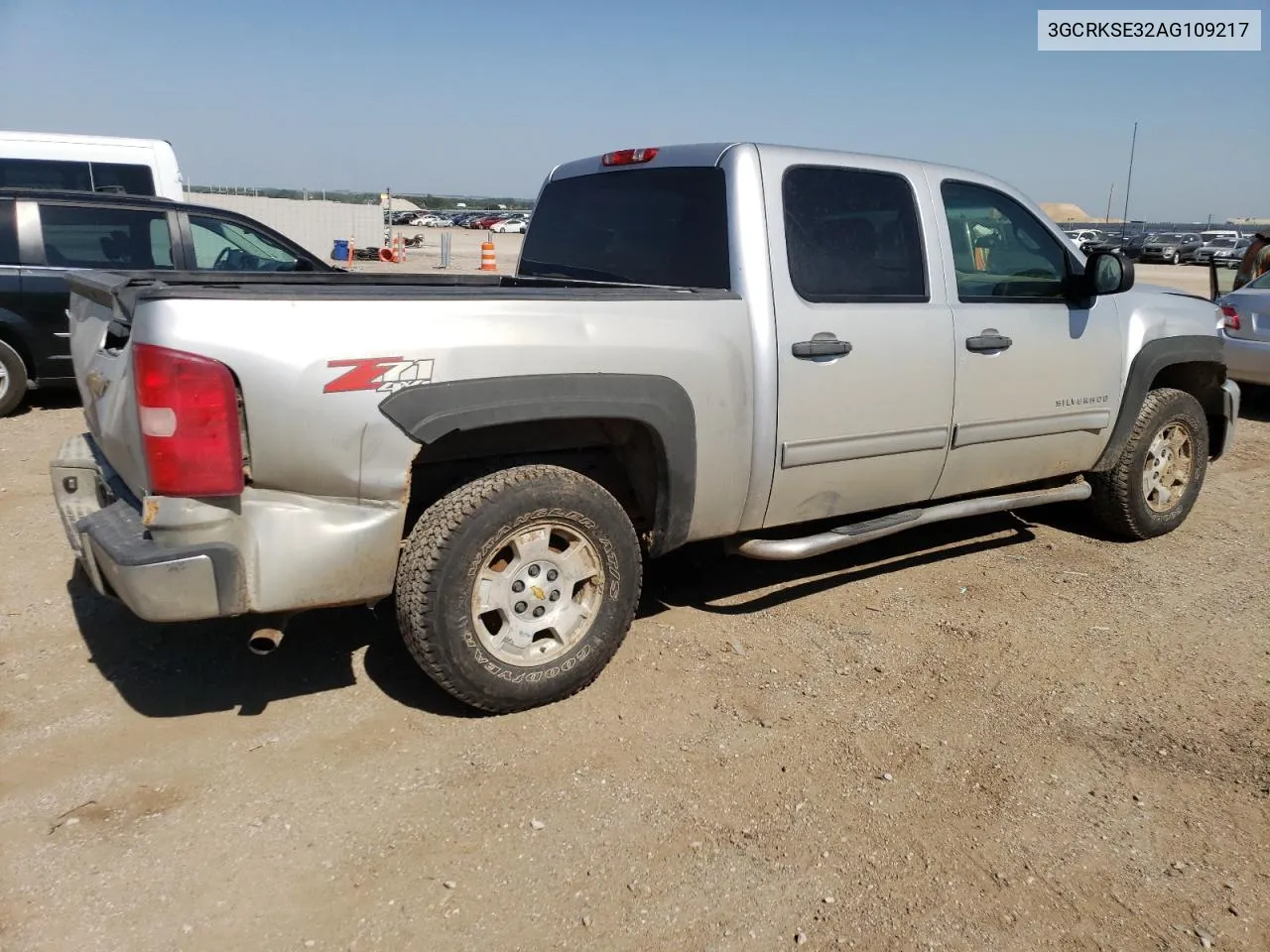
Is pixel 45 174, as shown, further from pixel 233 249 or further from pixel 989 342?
pixel 989 342

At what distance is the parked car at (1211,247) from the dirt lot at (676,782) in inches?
1639

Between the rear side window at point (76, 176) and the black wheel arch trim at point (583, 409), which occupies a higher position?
the rear side window at point (76, 176)

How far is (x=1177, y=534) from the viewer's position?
18.3 ft

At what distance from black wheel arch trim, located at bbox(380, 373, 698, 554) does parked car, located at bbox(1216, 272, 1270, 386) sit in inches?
279

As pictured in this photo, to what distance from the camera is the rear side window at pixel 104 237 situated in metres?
7.47

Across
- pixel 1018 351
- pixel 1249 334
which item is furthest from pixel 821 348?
pixel 1249 334

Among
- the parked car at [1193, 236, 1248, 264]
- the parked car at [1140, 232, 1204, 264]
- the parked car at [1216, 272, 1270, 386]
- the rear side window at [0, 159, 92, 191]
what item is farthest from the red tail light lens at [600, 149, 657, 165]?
the parked car at [1140, 232, 1204, 264]

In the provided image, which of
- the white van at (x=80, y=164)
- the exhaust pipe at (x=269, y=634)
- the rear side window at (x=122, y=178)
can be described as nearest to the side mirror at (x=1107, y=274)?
the exhaust pipe at (x=269, y=634)

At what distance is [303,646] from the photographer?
387 cm

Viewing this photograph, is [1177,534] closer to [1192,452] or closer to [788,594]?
[1192,452]

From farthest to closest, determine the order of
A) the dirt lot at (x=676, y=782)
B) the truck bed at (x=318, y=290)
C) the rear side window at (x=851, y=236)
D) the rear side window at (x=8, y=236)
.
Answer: the rear side window at (x=8, y=236), the rear side window at (x=851, y=236), the truck bed at (x=318, y=290), the dirt lot at (x=676, y=782)

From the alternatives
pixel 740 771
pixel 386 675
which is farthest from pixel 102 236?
pixel 740 771

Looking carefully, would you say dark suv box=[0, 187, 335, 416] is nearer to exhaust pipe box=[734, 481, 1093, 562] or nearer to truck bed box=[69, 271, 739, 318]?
truck bed box=[69, 271, 739, 318]

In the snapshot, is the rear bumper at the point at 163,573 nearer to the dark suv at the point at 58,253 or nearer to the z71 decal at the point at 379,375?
the z71 decal at the point at 379,375
